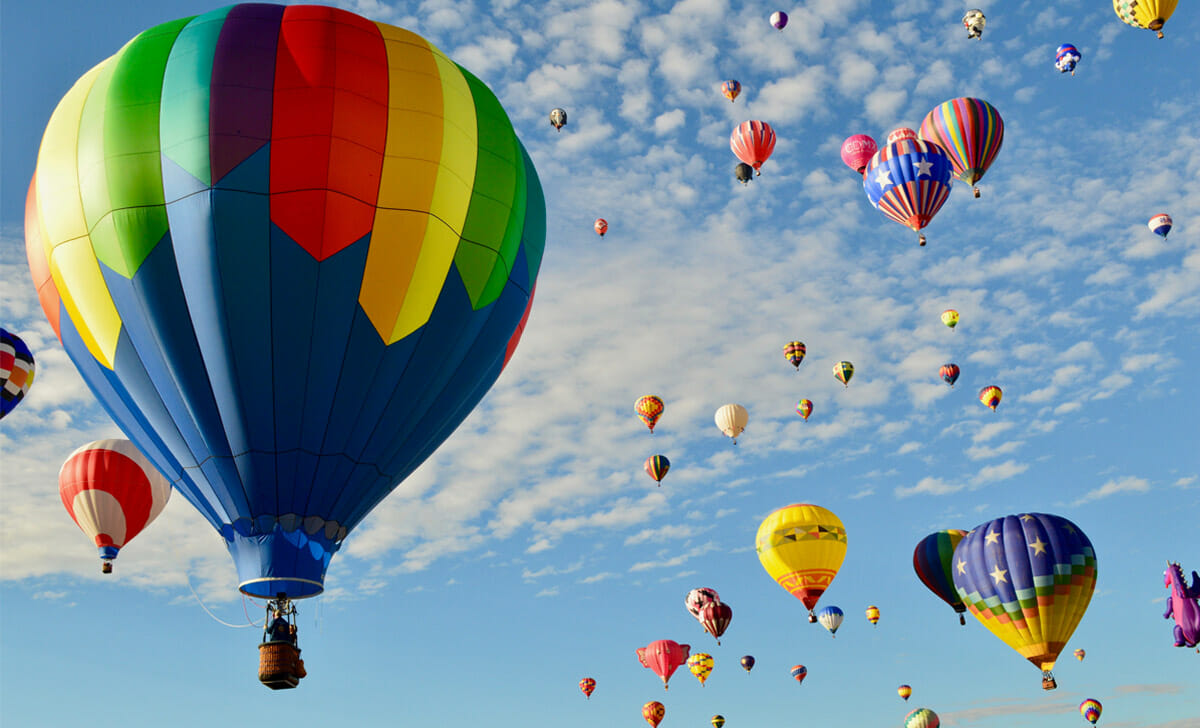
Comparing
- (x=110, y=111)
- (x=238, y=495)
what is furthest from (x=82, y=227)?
(x=238, y=495)

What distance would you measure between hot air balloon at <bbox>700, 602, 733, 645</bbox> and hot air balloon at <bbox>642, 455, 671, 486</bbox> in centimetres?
434

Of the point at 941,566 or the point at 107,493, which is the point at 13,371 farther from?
the point at 941,566

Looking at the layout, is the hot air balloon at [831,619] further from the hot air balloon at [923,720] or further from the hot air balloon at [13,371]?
the hot air balloon at [13,371]

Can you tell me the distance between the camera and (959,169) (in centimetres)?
2791

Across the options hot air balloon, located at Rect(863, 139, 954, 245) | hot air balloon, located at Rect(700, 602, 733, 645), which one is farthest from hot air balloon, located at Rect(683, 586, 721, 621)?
hot air balloon, located at Rect(863, 139, 954, 245)

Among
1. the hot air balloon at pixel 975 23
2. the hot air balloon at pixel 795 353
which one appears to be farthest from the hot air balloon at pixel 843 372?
the hot air balloon at pixel 975 23

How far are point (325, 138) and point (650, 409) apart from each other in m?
19.7

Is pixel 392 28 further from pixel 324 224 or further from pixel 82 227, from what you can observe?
pixel 82 227

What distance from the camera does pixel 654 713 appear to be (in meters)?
36.8

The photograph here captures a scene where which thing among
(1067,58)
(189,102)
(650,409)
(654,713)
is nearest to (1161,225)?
(1067,58)

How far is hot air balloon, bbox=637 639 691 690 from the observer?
35.5m

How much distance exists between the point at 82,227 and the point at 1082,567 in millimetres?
19758

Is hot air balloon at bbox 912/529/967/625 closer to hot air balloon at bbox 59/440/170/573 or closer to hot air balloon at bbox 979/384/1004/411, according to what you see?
hot air balloon at bbox 979/384/1004/411

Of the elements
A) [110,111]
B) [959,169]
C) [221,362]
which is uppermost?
[959,169]
